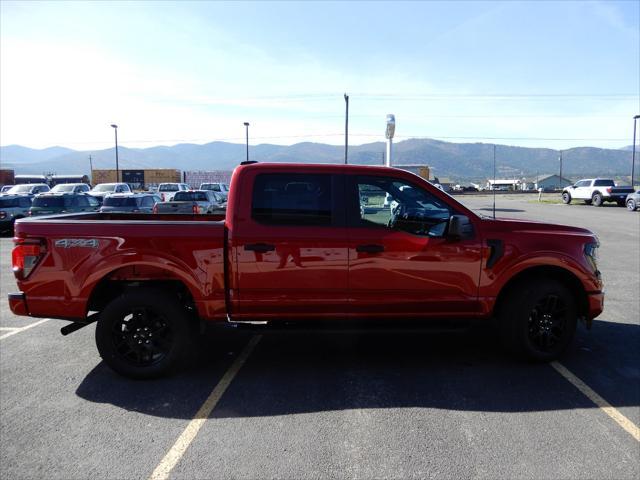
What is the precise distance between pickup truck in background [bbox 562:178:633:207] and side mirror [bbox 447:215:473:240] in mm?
34658

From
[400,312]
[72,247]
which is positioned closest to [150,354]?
[72,247]

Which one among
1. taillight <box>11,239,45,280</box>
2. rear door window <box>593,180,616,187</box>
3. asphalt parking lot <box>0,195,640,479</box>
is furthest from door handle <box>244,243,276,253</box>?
rear door window <box>593,180,616,187</box>

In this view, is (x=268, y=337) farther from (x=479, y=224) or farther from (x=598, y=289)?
(x=598, y=289)

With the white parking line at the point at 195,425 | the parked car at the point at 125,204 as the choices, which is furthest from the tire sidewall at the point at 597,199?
the white parking line at the point at 195,425

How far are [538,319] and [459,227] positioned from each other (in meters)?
1.37

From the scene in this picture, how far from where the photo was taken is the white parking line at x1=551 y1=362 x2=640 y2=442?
11.4ft

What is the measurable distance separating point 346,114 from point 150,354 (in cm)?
3625

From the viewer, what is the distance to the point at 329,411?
12.2ft

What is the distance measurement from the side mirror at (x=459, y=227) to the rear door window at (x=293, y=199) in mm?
1105

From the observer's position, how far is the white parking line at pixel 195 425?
2980 millimetres

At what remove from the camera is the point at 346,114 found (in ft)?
126

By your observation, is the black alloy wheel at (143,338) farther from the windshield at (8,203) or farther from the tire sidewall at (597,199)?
the tire sidewall at (597,199)

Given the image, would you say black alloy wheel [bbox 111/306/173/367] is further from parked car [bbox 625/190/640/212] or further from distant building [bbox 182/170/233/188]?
distant building [bbox 182/170/233/188]

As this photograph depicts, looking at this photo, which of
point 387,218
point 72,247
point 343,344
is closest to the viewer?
point 72,247
